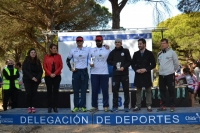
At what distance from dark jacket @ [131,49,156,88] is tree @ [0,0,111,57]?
832 cm

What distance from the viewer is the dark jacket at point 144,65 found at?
6582 mm

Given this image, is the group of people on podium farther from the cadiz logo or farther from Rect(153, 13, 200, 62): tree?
Rect(153, 13, 200, 62): tree

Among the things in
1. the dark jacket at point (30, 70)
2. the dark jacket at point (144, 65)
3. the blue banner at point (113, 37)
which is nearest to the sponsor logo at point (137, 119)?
the dark jacket at point (144, 65)

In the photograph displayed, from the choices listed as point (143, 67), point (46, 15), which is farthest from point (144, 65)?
point (46, 15)

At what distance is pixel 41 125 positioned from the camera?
22.1 feet

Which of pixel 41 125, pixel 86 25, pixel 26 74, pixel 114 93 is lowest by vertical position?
pixel 41 125

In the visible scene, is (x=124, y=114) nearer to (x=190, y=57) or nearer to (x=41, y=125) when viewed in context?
(x=41, y=125)

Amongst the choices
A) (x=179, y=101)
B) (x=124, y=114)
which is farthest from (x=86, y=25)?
(x=124, y=114)

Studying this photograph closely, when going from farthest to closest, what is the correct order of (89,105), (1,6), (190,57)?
1. (190,57)
2. (1,6)
3. (89,105)

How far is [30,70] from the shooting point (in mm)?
6828

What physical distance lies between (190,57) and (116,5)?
1705cm

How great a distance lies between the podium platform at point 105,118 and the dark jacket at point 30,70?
2.75ft

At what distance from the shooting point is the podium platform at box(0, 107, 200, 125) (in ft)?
21.0

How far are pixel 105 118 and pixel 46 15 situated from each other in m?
10.3
